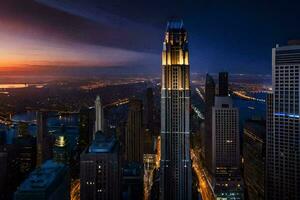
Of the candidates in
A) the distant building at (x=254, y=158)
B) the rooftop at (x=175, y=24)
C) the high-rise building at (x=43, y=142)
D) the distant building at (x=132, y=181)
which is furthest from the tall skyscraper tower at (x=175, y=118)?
the high-rise building at (x=43, y=142)

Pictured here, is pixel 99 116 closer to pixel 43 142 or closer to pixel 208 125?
pixel 43 142

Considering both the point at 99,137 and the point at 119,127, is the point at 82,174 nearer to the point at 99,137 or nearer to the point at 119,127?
the point at 99,137

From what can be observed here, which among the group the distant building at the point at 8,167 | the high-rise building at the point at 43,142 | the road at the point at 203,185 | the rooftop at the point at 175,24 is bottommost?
the road at the point at 203,185

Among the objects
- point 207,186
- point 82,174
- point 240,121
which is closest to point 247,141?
point 240,121

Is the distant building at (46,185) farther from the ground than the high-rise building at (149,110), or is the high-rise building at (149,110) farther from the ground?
the high-rise building at (149,110)

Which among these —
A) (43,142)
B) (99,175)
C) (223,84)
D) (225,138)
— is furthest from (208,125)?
(99,175)

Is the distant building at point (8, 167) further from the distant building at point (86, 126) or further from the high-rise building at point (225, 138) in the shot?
the high-rise building at point (225, 138)
